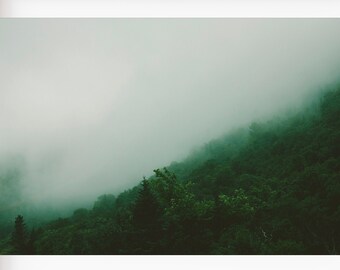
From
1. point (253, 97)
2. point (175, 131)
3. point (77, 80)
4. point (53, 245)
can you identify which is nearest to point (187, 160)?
point (175, 131)

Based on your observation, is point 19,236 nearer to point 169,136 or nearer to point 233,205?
point 169,136

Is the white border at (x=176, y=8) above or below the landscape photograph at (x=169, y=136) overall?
above

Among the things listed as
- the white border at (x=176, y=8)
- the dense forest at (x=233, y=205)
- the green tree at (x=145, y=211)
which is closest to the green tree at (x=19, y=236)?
the dense forest at (x=233, y=205)

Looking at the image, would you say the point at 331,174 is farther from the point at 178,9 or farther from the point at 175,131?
the point at 178,9

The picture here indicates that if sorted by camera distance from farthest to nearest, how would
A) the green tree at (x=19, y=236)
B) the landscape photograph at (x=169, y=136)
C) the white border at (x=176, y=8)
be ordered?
the landscape photograph at (x=169, y=136), the white border at (x=176, y=8), the green tree at (x=19, y=236)

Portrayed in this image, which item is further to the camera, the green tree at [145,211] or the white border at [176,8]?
the green tree at [145,211]

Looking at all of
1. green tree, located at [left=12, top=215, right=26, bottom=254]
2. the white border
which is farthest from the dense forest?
the white border

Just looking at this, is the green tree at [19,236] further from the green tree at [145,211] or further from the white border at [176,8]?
the white border at [176,8]
